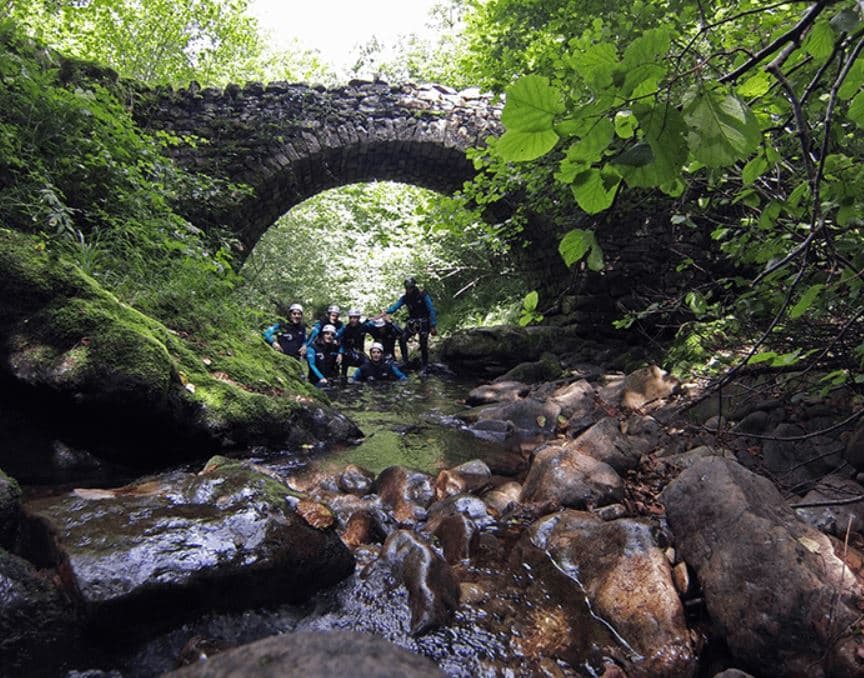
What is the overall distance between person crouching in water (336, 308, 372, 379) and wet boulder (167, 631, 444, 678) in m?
9.04

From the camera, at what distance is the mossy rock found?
2793 millimetres

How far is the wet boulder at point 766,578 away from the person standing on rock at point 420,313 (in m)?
8.22

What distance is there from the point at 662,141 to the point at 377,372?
29.8 feet

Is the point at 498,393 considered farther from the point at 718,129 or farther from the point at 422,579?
the point at 718,129

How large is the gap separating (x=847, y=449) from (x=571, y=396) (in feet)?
9.98

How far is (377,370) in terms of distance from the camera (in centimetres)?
963

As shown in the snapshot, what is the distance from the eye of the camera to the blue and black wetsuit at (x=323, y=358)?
29.5 ft

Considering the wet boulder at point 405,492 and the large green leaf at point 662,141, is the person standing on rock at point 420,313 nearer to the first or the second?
the wet boulder at point 405,492

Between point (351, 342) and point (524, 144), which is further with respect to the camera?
point (351, 342)

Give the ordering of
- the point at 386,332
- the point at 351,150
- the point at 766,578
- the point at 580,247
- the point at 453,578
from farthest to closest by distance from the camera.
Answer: the point at 386,332, the point at 351,150, the point at 453,578, the point at 766,578, the point at 580,247


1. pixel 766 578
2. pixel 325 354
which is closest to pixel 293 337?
pixel 325 354

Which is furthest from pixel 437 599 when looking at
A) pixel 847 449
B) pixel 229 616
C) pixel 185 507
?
pixel 847 449

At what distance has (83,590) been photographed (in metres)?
1.59

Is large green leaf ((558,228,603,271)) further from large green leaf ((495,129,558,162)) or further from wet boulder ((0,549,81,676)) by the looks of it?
wet boulder ((0,549,81,676))
